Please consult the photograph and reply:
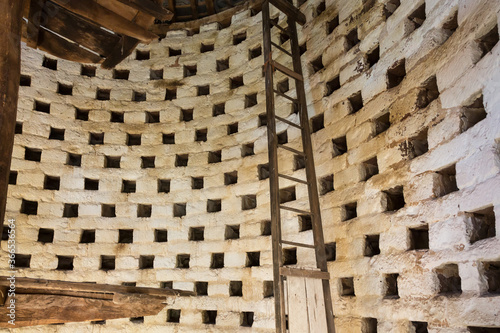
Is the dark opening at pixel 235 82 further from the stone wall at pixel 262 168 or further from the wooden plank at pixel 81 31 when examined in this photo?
the wooden plank at pixel 81 31

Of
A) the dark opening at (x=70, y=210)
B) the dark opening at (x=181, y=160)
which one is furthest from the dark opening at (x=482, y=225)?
the dark opening at (x=70, y=210)

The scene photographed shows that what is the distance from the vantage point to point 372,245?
18.7 feet

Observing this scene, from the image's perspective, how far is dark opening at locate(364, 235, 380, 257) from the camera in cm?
557

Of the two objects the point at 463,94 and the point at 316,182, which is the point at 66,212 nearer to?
the point at 316,182

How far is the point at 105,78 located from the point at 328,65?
467cm

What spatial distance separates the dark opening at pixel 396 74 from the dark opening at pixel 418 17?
0.49 metres

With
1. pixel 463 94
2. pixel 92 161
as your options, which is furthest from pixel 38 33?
pixel 463 94

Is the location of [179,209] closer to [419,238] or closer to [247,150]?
[247,150]

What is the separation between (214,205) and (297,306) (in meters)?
3.21

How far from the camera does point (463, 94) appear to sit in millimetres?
4309

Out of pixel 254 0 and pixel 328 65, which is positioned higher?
pixel 254 0

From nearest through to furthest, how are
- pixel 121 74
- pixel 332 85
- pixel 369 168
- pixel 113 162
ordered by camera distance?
1. pixel 369 168
2. pixel 332 85
3. pixel 113 162
4. pixel 121 74

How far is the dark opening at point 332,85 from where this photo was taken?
22.5 feet

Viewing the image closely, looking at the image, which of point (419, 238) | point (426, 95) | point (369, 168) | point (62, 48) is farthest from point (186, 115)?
point (419, 238)
